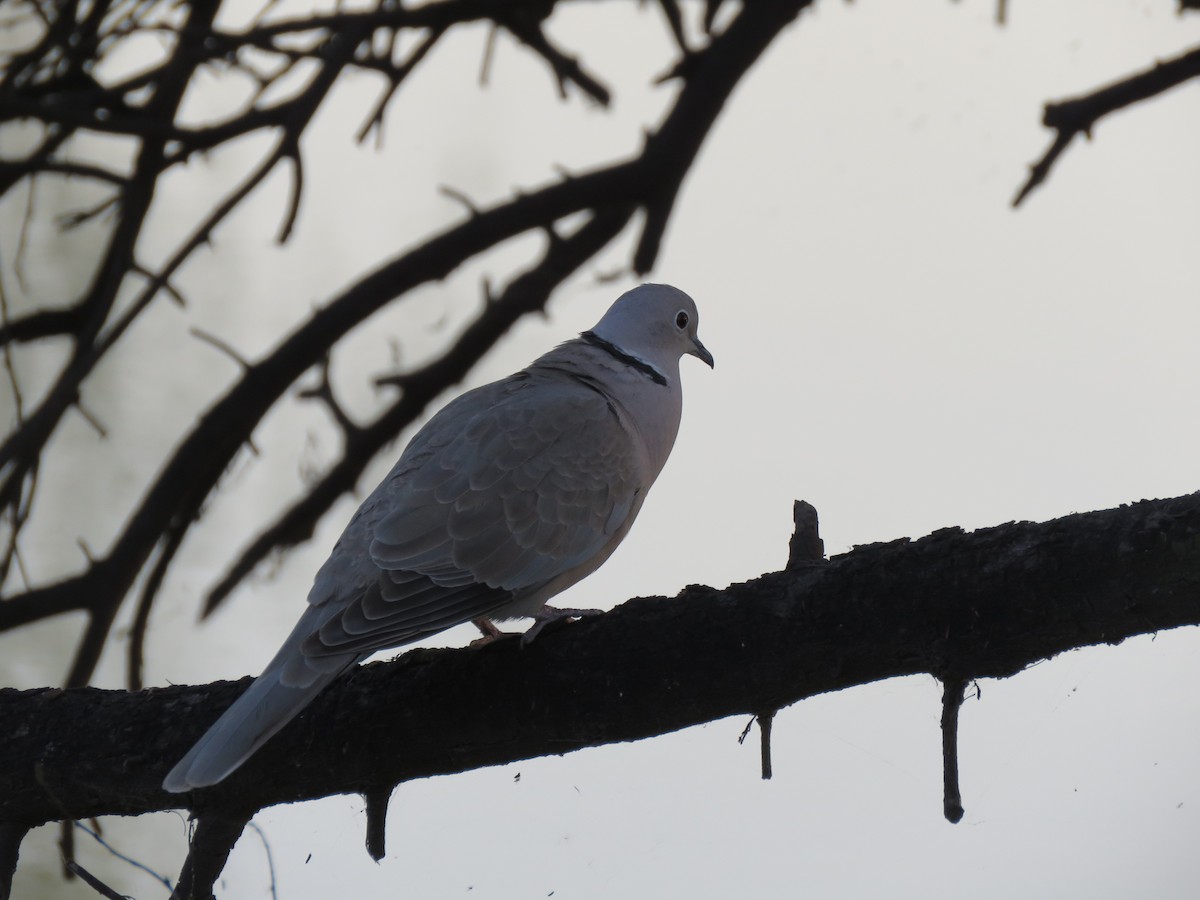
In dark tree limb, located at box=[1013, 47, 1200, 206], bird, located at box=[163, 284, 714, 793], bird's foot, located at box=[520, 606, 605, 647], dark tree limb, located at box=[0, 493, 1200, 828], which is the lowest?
dark tree limb, located at box=[0, 493, 1200, 828]

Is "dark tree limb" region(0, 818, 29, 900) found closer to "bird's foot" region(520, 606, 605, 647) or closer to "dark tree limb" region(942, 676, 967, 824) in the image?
"bird's foot" region(520, 606, 605, 647)

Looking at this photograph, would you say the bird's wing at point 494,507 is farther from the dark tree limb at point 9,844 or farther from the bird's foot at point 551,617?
the dark tree limb at point 9,844

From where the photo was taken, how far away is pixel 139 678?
13.0 ft

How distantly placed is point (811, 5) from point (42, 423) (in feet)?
7.60

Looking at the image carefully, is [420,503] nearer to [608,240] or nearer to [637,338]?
[637,338]

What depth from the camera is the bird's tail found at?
84.7 inches

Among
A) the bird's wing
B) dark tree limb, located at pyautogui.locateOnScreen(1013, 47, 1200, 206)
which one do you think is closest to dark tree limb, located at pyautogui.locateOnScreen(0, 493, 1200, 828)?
the bird's wing

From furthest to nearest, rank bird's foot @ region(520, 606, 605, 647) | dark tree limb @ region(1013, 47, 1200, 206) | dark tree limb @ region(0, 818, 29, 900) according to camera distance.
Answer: dark tree limb @ region(1013, 47, 1200, 206) < dark tree limb @ region(0, 818, 29, 900) < bird's foot @ region(520, 606, 605, 647)

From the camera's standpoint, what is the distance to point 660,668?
6.82 ft

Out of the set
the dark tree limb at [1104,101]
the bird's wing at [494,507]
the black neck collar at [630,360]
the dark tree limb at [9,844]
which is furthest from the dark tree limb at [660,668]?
the dark tree limb at [1104,101]

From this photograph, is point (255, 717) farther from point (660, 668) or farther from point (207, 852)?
point (660, 668)

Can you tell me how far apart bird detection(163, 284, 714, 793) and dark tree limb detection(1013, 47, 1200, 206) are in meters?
1.00

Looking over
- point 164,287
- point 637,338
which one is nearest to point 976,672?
point 637,338

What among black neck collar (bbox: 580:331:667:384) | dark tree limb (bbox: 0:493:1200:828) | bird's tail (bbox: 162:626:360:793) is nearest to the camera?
dark tree limb (bbox: 0:493:1200:828)
